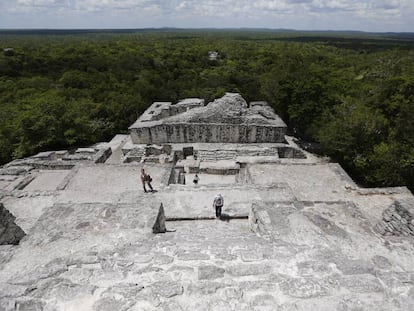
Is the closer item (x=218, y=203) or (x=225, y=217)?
(x=218, y=203)

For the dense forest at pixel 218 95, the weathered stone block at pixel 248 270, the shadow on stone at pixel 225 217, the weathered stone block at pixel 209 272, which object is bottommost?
the dense forest at pixel 218 95

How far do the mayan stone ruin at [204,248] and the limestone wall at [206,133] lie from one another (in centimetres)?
467

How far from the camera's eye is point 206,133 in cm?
1452

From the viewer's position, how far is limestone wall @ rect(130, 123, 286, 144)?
46.8 ft

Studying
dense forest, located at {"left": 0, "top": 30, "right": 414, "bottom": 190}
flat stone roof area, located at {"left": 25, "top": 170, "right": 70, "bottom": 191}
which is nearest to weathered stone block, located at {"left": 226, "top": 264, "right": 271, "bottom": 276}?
flat stone roof area, located at {"left": 25, "top": 170, "right": 70, "bottom": 191}

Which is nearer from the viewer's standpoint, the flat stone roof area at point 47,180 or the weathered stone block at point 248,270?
the weathered stone block at point 248,270

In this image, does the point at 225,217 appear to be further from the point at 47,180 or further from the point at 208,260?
the point at 47,180

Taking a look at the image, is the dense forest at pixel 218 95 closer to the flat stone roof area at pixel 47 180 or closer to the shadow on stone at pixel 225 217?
the flat stone roof area at pixel 47 180

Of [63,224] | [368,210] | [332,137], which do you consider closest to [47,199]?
[63,224]

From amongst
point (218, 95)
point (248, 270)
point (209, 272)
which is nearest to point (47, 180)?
point (209, 272)

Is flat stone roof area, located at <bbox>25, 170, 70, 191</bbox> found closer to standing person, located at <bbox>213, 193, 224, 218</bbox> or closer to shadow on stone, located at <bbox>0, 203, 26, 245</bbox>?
shadow on stone, located at <bbox>0, 203, 26, 245</bbox>

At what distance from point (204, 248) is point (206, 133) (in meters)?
11.0

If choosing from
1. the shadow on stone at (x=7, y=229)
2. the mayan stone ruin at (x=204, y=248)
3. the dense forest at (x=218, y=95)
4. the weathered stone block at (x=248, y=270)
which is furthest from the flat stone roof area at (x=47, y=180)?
the weathered stone block at (x=248, y=270)

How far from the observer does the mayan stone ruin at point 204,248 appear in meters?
3.05
